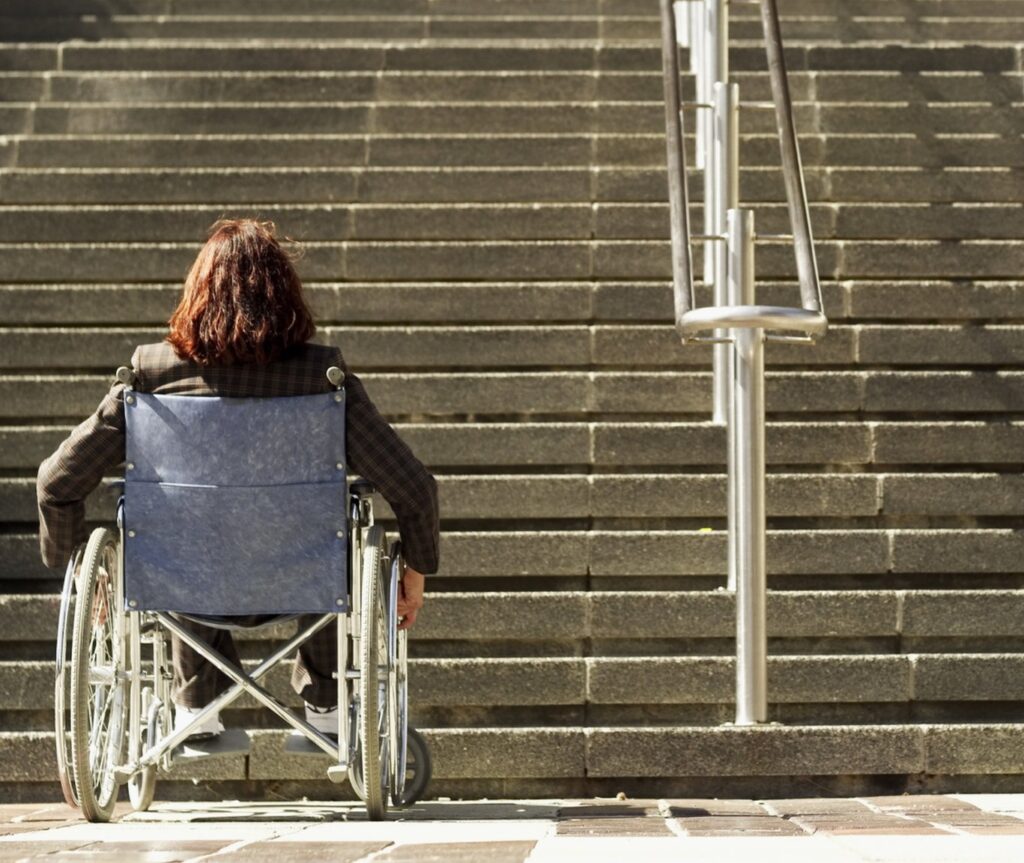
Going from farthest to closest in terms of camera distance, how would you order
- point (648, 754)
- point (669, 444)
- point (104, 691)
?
1. point (669, 444)
2. point (648, 754)
3. point (104, 691)

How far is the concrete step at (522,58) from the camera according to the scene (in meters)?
8.06

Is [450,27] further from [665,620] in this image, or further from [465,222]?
[665,620]

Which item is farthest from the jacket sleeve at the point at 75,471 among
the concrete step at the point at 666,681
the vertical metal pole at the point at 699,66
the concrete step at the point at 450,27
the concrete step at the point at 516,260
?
the concrete step at the point at 450,27

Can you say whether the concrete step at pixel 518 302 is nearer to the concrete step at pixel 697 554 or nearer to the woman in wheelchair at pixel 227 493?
the concrete step at pixel 697 554

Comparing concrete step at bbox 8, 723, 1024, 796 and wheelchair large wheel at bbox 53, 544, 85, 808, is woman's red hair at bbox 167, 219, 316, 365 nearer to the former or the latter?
wheelchair large wheel at bbox 53, 544, 85, 808

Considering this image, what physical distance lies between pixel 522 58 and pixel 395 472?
441 cm

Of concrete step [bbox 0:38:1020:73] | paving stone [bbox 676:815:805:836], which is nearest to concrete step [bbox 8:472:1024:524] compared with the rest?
paving stone [bbox 676:815:805:836]

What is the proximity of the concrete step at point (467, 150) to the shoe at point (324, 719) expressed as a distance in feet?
11.2

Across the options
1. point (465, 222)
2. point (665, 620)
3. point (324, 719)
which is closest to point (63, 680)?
point (324, 719)

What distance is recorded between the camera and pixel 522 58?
8.18 metres

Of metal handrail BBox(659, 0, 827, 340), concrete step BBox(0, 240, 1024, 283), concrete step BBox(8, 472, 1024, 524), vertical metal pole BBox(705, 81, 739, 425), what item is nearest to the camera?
metal handrail BBox(659, 0, 827, 340)

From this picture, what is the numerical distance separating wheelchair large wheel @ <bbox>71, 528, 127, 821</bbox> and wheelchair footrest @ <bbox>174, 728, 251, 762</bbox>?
143 millimetres

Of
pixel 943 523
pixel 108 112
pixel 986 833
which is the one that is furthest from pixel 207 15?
pixel 986 833

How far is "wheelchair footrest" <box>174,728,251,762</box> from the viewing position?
13.9 ft
